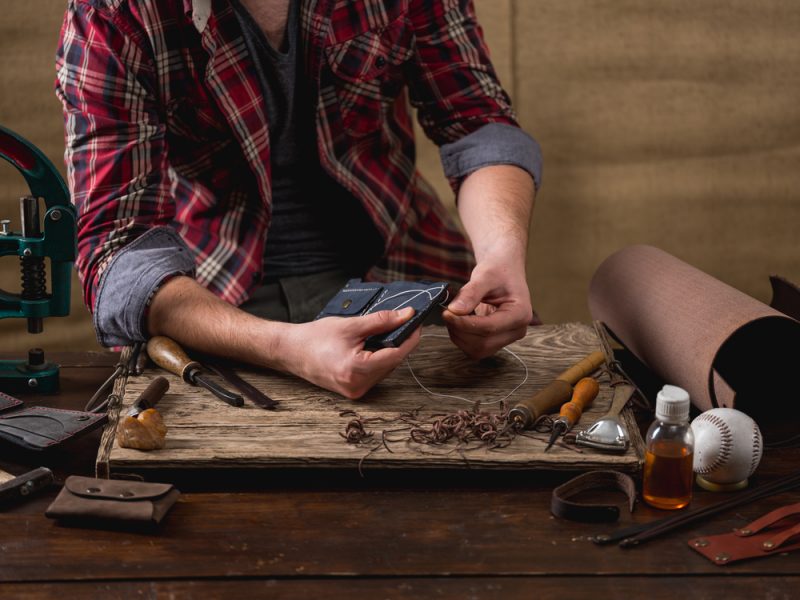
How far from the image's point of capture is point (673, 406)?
1.00 m

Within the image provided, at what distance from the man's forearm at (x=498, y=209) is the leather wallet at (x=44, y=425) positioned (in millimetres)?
637

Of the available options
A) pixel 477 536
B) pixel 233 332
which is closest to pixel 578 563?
pixel 477 536

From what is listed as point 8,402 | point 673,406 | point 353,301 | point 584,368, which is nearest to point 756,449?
point 673,406

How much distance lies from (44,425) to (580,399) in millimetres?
666

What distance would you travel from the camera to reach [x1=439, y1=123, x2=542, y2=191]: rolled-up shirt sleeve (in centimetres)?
173

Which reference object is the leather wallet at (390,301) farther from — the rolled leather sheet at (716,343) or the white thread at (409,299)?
the rolled leather sheet at (716,343)

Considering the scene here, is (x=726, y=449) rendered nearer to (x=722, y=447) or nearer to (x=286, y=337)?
(x=722, y=447)

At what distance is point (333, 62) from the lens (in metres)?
1.68

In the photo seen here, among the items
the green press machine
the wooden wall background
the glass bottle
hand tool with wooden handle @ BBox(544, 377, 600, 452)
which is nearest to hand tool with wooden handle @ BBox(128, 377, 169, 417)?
the green press machine

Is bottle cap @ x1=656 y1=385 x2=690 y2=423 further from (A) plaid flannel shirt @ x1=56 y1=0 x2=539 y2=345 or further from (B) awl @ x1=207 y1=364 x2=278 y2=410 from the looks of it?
(A) plaid flannel shirt @ x1=56 y1=0 x2=539 y2=345

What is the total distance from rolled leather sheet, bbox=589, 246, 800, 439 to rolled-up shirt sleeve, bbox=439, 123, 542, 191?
1.13ft

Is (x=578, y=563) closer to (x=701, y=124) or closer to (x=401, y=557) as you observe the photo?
(x=401, y=557)

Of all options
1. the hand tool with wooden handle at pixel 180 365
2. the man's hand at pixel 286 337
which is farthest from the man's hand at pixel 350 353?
the hand tool with wooden handle at pixel 180 365

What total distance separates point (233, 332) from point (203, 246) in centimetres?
42
